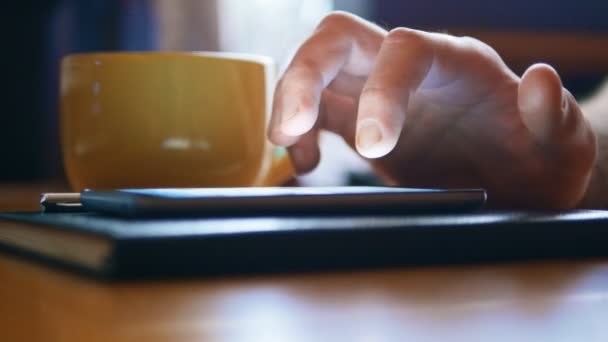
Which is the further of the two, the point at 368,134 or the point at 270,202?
the point at 368,134

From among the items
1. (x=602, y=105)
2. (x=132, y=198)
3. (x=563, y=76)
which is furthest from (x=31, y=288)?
(x=563, y=76)

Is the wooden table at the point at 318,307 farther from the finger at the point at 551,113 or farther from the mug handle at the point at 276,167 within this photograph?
the mug handle at the point at 276,167

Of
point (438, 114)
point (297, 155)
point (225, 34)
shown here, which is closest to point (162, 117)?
point (297, 155)

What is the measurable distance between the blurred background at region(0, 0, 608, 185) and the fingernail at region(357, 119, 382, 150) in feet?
3.41

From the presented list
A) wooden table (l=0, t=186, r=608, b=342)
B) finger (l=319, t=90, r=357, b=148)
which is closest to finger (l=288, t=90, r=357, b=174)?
finger (l=319, t=90, r=357, b=148)

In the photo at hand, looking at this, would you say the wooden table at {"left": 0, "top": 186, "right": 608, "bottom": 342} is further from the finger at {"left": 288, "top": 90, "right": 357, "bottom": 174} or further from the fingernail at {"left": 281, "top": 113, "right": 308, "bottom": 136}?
the finger at {"left": 288, "top": 90, "right": 357, "bottom": 174}

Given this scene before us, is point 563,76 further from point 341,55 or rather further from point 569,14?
point 341,55

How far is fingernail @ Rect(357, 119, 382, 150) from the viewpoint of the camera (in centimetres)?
54

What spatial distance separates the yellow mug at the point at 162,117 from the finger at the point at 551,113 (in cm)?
27

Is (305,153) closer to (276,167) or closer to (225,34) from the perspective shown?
(276,167)

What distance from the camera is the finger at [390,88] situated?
54cm

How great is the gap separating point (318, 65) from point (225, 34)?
1324 mm

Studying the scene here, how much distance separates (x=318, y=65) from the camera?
2.18ft

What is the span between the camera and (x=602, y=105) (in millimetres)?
1328
